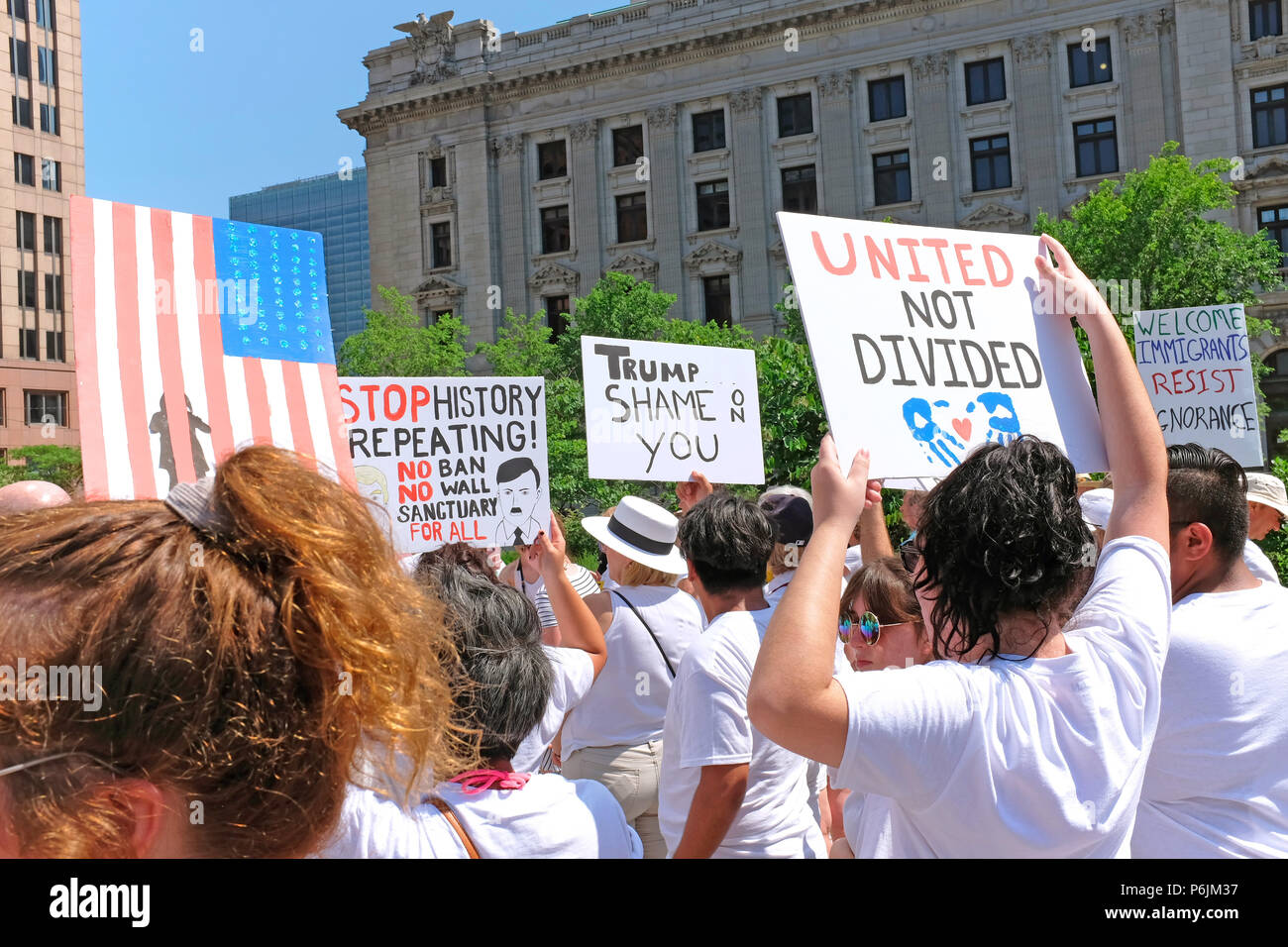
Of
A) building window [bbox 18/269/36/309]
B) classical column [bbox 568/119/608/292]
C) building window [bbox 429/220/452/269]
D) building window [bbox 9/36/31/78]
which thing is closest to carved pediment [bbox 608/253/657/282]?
classical column [bbox 568/119/608/292]

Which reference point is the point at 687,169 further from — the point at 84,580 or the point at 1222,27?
the point at 84,580

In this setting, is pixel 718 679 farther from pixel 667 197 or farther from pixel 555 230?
pixel 555 230

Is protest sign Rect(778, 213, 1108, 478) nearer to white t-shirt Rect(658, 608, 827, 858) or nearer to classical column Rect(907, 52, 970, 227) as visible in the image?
white t-shirt Rect(658, 608, 827, 858)

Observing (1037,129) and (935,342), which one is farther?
(1037,129)

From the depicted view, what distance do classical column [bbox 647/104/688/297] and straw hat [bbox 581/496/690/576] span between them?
A: 36.9m

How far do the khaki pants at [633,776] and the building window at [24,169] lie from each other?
70294 millimetres

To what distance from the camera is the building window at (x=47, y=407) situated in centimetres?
6341

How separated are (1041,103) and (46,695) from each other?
3936 centimetres

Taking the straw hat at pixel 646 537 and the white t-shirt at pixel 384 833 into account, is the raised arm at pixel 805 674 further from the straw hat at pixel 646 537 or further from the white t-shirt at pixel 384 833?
the straw hat at pixel 646 537

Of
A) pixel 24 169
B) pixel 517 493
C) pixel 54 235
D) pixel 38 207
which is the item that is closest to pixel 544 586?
pixel 517 493

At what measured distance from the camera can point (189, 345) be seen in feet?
11.9

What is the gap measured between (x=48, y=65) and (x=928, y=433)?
245 ft

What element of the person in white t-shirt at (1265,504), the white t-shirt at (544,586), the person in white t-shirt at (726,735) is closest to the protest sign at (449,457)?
the white t-shirt at (544,586)

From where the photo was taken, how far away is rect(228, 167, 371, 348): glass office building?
124m
